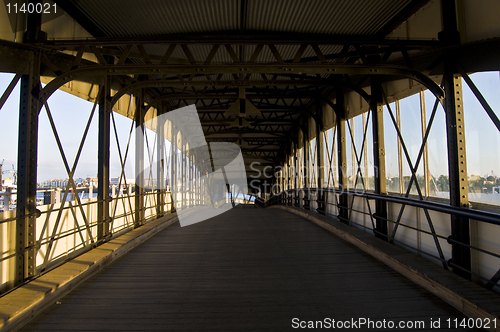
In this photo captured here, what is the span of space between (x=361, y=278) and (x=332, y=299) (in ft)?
2.88

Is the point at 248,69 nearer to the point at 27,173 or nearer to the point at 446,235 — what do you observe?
the point at 27,173

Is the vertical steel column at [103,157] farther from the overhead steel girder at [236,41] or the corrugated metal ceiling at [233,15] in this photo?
the corrugated metal ceiling at [233,15]

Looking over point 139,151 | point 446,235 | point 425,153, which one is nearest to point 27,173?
point 139,151

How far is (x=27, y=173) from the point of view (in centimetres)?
421

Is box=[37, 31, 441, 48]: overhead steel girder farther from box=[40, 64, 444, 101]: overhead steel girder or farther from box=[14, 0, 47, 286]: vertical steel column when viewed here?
box=[14, 0, 47, 286]: vertical steel column

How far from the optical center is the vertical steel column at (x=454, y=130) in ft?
14.7

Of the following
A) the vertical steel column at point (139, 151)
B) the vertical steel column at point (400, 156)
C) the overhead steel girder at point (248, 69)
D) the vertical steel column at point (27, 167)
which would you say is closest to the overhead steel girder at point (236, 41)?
the overhead steel girder at point (248, 69)

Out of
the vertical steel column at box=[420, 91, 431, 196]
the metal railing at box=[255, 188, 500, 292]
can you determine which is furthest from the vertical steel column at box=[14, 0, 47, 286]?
the vertical steel column at box=[420, 91, 431, 196]

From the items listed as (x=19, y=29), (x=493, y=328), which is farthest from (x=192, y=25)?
(x=493, y=328)

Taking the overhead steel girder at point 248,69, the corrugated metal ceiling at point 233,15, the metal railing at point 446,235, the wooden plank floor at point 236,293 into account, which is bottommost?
the wooden plank floor at point 236,293

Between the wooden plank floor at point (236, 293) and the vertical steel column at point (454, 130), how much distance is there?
1.15 metres

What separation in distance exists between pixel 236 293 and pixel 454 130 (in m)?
4.04

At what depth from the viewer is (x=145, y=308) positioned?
10.6 ft

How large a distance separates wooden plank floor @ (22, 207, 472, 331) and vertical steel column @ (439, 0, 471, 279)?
1.15 meters
